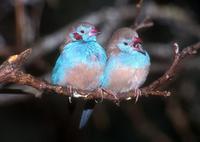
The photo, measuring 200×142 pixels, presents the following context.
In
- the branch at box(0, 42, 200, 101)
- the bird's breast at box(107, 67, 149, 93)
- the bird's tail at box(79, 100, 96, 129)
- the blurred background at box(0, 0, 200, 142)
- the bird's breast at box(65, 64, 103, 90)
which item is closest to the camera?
the branch at box(0, 42, 200, 101)

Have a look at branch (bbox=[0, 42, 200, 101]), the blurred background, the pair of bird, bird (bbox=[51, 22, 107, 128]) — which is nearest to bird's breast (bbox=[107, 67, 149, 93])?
the pair of bird

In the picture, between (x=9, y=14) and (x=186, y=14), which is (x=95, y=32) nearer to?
(x=186, y=14)

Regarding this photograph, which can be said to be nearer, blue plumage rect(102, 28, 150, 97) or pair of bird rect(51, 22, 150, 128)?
pair of bird rect(51, 22, 150, 128)

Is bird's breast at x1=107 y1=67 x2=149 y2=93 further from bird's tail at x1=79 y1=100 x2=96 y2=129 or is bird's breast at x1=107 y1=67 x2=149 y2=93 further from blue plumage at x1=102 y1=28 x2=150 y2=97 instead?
bird's tail at x1=79 y1=100 x2=96 y2=129

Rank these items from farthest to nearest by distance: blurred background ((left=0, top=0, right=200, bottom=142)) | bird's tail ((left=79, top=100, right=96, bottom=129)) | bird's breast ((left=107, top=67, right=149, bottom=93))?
blurred background ((left=0, top=0, right=200, bottom=142))
bird's tail ((left=79, top=100, right=96, bottom=129))
bird's breast ((left=107, top=67, right=149, bottom=93))

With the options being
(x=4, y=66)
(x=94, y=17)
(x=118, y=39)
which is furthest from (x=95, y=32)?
(x=94, y=17)

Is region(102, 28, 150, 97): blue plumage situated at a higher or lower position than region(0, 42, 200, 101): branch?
lower

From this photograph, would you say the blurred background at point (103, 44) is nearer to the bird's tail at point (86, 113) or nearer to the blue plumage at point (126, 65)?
the blue plumage at point (126, 65)

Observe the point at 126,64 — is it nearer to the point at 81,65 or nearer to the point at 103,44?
the point at 81,65
